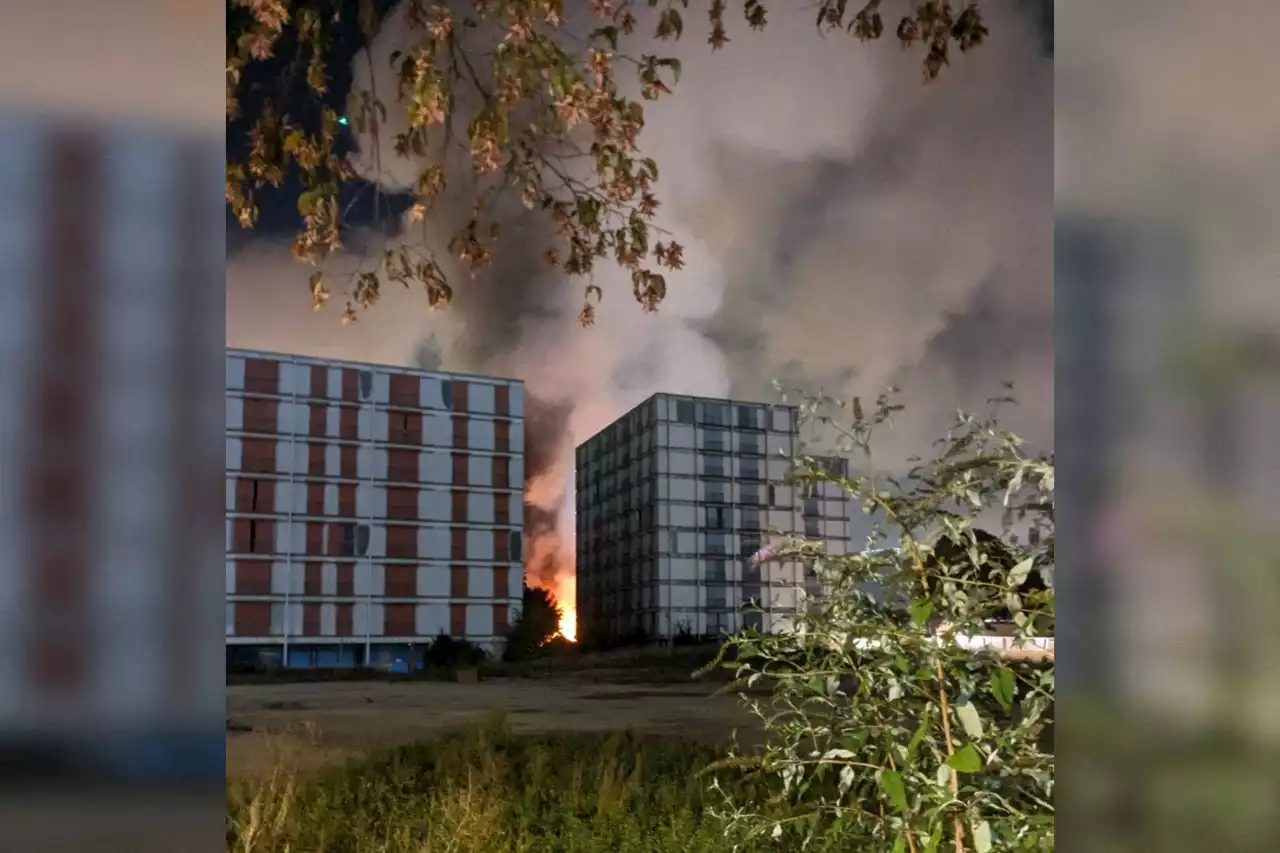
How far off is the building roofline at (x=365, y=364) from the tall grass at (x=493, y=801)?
19.3 inches

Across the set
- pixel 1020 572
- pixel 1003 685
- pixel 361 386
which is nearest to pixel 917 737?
pixel 1003 685

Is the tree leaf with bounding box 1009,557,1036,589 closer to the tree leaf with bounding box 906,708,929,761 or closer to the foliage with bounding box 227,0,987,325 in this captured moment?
the tree leaf with bounding box 906,708,929,761

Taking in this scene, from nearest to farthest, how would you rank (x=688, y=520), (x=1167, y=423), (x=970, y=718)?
(x=1167, y=423), (x=970, y=718), (x=688, y=520)

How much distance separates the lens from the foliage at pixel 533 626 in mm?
1557

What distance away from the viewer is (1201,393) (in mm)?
1025

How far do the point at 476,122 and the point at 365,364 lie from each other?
0.39 meters

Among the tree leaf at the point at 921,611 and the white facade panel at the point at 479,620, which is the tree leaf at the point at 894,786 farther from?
the white facade panel at the point at 479,620

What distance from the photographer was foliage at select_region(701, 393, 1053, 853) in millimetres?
1533

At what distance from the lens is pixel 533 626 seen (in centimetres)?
156

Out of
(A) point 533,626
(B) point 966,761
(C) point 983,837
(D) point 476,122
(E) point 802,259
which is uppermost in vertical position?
(D) point 476,122

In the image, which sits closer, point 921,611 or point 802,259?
point 921,611

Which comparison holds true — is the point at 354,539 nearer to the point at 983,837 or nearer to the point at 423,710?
the point at 423,710

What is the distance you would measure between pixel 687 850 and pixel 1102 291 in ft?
3.19

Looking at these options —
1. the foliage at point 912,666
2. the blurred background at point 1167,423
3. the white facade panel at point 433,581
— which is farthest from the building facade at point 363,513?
the blurred background at point 1167,423
